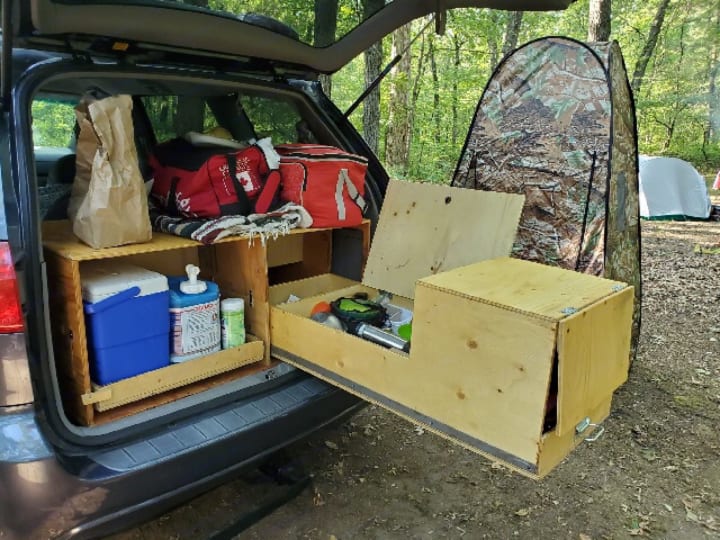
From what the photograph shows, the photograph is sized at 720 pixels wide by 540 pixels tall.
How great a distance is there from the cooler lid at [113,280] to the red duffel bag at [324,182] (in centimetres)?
66

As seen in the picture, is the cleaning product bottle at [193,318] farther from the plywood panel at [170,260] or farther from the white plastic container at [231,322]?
the plywood panel at [170,260]

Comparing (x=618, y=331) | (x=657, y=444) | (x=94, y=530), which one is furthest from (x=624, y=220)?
(x=94, y=530)

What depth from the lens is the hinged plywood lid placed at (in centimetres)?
218

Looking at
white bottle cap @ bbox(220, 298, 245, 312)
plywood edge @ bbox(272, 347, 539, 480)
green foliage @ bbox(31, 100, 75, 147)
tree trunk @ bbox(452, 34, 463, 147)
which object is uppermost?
tree trunk @ bbox(452, 34, 463, 147)

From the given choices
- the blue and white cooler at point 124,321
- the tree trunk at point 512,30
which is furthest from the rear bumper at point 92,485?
the tree trunk at point 512,30

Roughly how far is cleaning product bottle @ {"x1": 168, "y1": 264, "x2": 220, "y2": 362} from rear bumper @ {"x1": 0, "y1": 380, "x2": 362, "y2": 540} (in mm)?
395

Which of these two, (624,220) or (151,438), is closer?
(151,438)

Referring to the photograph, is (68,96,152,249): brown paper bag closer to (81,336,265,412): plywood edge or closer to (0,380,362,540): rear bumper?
(81,336,265,412): plywood edge

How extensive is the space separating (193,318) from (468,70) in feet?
39.9

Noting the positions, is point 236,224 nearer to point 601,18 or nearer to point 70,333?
point 70,333

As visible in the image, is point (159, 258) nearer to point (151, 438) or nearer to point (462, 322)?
point (151, 438)

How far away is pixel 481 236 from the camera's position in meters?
2.21

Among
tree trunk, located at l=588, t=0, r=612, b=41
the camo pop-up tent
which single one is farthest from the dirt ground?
tree trunk, located at l=588, t=0, r=612, b=41

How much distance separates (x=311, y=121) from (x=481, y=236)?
105cm
